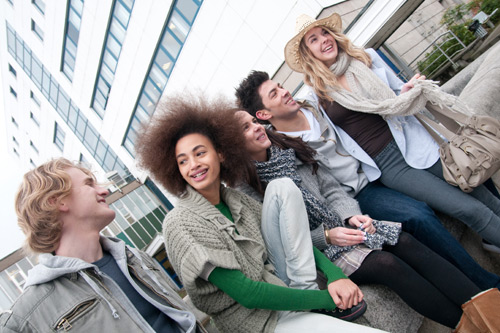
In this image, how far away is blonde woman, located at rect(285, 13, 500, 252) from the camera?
7.77ft

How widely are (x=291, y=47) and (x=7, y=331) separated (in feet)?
11.0

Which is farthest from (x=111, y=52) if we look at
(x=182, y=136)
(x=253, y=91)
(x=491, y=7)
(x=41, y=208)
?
(x=491, y=7)

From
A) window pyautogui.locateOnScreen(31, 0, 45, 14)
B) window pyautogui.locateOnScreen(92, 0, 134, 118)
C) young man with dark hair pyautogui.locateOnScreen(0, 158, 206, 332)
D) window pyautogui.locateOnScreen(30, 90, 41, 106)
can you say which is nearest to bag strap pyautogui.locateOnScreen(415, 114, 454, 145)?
young man with dark hair pyautogui.locateOnScreen(0, 158, 206, 332)

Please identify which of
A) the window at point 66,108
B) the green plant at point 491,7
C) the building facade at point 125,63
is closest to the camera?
the green plant at point 491,7

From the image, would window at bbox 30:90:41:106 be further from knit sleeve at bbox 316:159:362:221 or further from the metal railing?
knit sleeve at bbox 316:159:362:221

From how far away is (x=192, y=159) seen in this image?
2.00m

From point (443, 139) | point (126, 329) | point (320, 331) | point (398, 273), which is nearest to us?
point (126, 329)

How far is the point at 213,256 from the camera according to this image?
4.89ft

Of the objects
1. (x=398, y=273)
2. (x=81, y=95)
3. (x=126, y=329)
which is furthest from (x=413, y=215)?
(x=81, y=95)

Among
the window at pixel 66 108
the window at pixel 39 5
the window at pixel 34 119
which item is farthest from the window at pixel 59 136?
the window at pixel 39 5

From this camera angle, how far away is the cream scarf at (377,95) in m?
2.57

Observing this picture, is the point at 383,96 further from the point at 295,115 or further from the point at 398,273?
the point at 398,273

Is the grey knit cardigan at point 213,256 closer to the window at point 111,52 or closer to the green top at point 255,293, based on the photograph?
the green top at point 255,293

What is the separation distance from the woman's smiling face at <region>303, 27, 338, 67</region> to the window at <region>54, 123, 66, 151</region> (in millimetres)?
20600
